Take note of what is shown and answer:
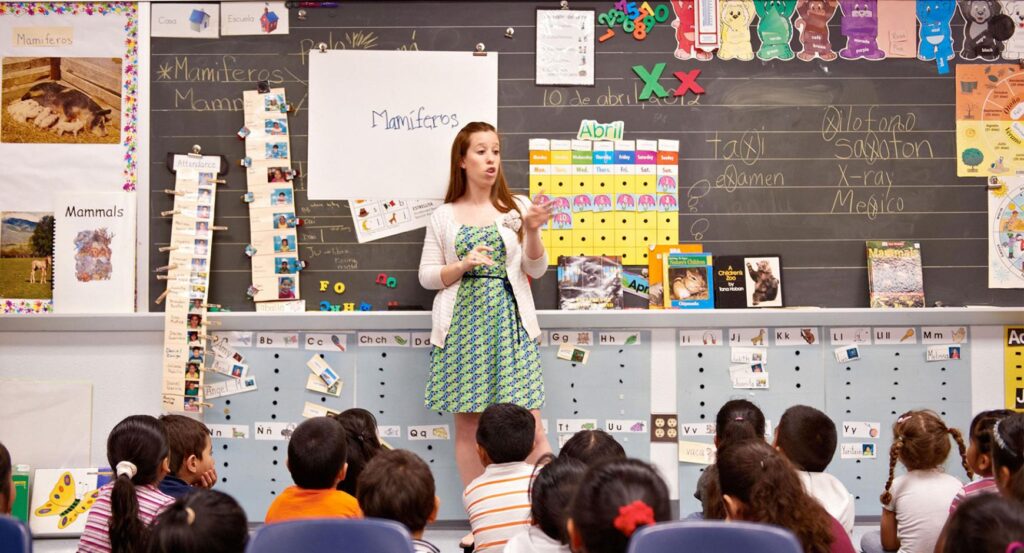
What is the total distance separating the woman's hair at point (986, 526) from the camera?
166cm

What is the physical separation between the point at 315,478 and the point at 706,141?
2.52 meters

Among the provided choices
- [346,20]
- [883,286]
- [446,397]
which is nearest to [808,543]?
[446,397]

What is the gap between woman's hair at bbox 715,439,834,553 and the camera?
7.16 feet

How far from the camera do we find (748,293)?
4352 millimetres

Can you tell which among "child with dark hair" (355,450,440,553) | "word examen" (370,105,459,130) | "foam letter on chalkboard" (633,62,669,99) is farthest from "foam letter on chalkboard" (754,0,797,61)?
"child with dark hair" (355,450,440,553)

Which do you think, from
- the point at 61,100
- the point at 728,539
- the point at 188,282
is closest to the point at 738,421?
the point at 728,539

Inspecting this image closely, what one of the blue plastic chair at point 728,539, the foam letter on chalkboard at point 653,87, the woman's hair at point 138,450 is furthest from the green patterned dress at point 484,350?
the blue plastic chair at point 728,539

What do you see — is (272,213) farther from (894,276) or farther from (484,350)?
(894,276)

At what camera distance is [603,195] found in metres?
4.38

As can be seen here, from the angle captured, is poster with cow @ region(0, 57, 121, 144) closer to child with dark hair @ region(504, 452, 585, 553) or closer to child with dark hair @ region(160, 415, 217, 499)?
child with dark hair @ region(160, 415, 217, 499)

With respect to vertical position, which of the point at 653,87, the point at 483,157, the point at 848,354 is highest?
the point at 653,87

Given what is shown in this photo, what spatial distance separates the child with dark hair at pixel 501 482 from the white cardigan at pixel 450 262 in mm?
1108

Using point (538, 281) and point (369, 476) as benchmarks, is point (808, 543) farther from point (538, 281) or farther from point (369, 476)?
point (538, 281)

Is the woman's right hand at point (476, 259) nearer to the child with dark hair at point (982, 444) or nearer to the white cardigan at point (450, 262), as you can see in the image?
the white cardigan at point (450, 262)
